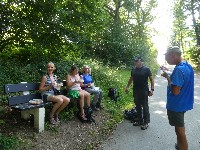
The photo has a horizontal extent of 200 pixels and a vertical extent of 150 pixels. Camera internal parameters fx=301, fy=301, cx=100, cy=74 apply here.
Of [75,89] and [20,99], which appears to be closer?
[20,99]

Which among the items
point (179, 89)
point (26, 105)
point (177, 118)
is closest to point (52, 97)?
point (26, 105)

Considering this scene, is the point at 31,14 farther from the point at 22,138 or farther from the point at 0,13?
the point at 22,138

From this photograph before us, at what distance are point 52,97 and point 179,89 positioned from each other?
341 centimetres

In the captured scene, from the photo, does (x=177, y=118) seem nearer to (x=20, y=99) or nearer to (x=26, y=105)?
(x=26, y=105)

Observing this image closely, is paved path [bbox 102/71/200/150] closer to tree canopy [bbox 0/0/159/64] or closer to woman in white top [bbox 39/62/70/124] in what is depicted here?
woman in white top [bbox 39/62/70/124]

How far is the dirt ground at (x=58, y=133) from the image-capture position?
20.7 ft

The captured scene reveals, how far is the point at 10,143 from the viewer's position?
557 centimetres

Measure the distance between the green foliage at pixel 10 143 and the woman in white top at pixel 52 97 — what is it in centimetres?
158

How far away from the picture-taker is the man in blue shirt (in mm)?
5398

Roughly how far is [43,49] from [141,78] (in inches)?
224

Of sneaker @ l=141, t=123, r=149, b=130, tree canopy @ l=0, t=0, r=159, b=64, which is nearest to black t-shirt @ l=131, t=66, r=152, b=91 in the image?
sneaker @ l=141, t=123, r=149, b=130

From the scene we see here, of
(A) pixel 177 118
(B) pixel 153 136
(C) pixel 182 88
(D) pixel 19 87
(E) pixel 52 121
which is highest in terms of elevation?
(C) pixel 182 88

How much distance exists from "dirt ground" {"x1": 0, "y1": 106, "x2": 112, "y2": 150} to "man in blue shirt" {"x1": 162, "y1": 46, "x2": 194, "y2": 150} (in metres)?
1.93

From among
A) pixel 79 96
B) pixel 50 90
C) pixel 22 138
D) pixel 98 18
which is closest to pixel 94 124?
pixel 79 96
